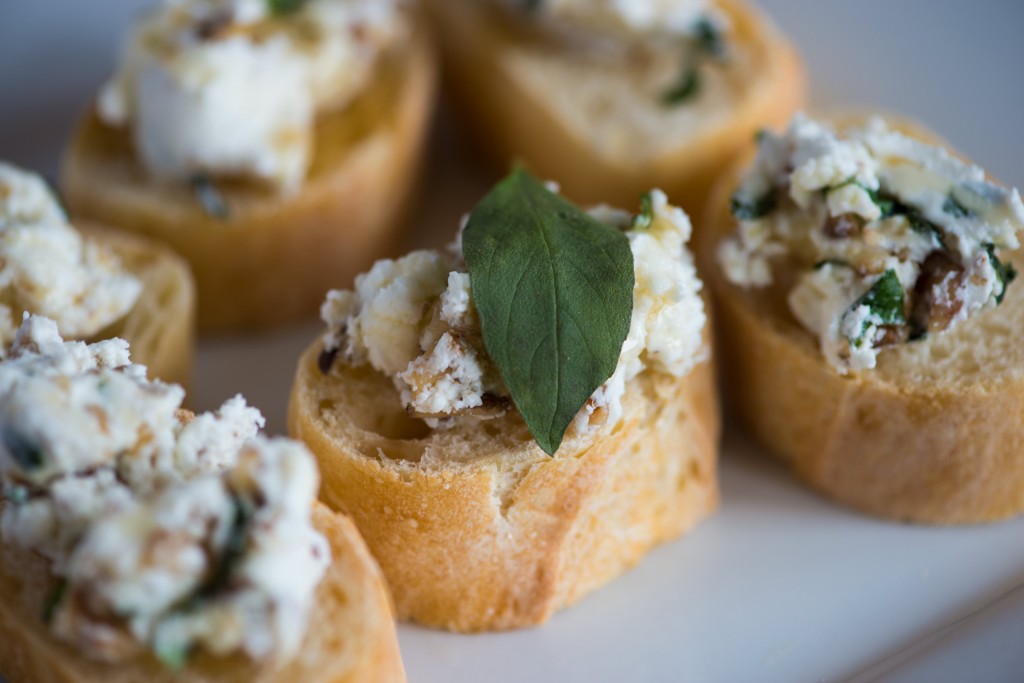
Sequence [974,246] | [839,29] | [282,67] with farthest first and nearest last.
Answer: [839,29] < [282,67] < [974,246]

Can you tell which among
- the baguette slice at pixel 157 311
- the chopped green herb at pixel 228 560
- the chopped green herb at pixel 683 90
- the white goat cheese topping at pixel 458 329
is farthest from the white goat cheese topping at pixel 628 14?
the chopped green herb at pixel 228 560

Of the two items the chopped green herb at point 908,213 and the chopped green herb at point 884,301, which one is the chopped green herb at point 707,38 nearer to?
the chopped green herb at point 908,213

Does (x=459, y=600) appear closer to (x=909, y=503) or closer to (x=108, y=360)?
(x=108, y=360)

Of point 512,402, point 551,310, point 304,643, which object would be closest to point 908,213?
point 551,310

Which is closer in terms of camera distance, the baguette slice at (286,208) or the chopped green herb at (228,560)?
the chopped green herb at (228,560)

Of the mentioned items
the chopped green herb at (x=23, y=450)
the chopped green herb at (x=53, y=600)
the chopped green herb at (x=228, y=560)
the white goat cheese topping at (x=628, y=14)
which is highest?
the white goat cheese topping at (x=628, y=14)

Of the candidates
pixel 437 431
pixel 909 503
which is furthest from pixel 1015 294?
pixel 437 431

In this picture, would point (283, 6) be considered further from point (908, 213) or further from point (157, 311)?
point (908, 213)
